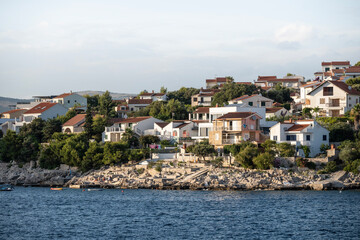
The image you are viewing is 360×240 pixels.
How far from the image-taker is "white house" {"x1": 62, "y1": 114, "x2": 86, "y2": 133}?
8762 cm

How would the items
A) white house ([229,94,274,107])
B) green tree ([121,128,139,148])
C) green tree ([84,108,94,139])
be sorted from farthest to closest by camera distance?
white house ([229,94,274,107])
green tree ([84,108,94,139])
green tree ([121,128,139,148])

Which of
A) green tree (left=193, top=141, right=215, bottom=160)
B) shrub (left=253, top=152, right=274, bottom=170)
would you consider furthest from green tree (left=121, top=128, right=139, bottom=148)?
shrub (left=253, top=152, right=274, bottom=170)

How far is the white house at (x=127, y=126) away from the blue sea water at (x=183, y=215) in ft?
62.9

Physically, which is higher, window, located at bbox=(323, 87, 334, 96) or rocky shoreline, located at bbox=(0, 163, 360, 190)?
window, located at bbox=(323, 87, 334, 96)

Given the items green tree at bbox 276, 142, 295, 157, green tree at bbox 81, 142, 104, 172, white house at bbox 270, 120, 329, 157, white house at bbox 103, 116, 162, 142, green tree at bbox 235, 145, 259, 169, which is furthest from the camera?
white house at bbox 103, 116, 162, 142

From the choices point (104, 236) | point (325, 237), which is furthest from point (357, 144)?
point (104, 236)

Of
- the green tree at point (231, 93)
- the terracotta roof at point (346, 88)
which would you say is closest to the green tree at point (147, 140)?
the green tree at point (231, 93)

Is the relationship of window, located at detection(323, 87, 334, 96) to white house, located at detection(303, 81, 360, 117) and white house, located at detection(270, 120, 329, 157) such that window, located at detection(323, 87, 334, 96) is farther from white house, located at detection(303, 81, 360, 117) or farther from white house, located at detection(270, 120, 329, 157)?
white house, located at detection(270, 120, 329, 157)

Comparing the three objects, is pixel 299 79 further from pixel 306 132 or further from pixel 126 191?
pixel 126 191

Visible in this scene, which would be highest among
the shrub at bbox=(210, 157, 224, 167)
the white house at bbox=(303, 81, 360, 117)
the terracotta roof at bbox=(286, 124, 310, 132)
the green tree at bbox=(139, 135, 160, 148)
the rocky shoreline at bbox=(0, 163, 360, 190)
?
the white house at bbox=(303, 81, 360, 117)

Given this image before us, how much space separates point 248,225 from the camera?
42.4 metres

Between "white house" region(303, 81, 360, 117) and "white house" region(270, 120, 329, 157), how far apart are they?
12.0 m

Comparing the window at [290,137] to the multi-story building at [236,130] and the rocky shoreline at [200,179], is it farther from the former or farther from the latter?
the rocky shoreline at [200,179]

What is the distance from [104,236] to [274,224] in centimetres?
1229
